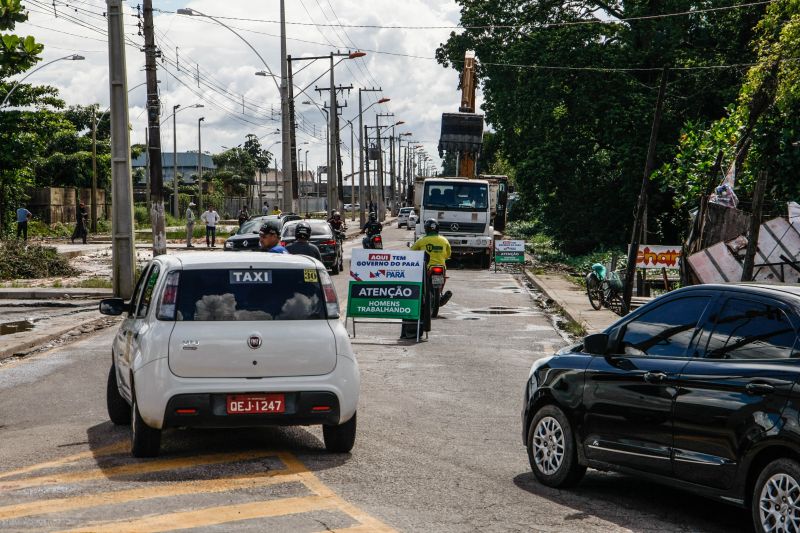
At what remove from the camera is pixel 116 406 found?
10.3 meters

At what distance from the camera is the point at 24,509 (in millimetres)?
7172

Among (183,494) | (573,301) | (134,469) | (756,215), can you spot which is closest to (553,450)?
(183,494)

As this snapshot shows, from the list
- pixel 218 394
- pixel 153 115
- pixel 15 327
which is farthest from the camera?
pixel 153 115

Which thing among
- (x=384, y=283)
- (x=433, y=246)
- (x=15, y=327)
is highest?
(x=433, y=246)

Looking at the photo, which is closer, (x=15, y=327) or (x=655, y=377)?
(x=655, y=377)

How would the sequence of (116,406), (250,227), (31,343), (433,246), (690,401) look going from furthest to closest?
(250,227)
(433,246)
(31,343)
(116,406)
(690,401)

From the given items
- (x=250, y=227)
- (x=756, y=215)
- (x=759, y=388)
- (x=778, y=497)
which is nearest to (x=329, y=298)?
(x=759, y=388)

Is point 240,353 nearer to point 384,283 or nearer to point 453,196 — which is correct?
point 384,283

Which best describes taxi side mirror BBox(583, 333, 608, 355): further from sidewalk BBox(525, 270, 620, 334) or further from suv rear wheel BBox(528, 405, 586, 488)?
sidewalk BBox(525, 270, 620, 334)

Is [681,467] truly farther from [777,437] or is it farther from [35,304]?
[35,304]

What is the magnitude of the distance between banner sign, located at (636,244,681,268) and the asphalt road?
12.0m

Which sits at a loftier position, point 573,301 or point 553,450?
point 553,450

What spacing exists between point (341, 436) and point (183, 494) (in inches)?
69.7

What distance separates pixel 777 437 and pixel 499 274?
30.7 metres
